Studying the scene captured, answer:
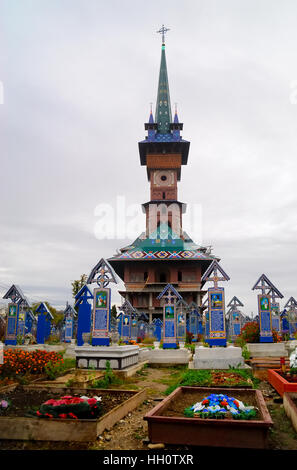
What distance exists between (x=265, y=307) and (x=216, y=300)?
4.02 meters

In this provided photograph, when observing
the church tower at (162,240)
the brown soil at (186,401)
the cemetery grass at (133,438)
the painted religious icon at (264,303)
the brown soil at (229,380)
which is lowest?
→ the cemetery grass at (133,438)

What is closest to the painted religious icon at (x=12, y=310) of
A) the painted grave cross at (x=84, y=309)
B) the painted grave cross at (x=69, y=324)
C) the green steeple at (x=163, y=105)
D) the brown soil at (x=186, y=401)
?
the painted grave cross at (x=84, y=309)

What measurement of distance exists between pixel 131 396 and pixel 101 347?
5.12 m

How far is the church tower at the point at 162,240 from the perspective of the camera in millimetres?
39219

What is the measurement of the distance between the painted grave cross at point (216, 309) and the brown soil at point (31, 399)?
6.13 m

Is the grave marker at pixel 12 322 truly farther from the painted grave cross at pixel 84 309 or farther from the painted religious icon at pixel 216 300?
the painted religious icon at pixel 216 300

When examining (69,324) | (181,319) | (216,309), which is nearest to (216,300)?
(216,309)

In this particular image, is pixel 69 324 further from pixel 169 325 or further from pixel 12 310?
pixel 169 325

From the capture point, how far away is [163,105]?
48.2 m

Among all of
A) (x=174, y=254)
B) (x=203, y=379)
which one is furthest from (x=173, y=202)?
(x=203, y=379)

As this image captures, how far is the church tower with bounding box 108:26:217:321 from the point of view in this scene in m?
39.2

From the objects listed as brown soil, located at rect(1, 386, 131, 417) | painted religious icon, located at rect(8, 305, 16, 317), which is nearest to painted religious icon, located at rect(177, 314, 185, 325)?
painted religious icon, located at rect(8, 305, 16, 317)

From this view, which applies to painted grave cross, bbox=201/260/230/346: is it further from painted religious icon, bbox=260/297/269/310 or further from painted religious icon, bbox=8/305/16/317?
painted religious icon, bbox=8/305/16/317
